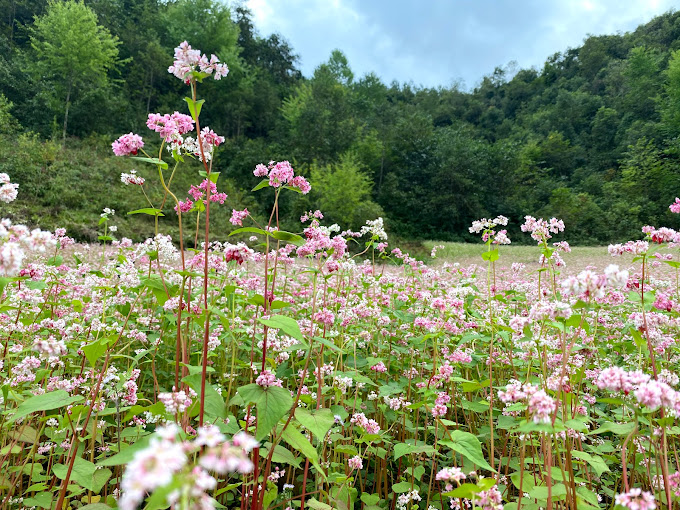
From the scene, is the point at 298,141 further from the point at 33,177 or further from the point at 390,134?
the point at 33,177

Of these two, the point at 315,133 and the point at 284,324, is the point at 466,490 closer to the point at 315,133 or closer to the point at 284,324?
the point at 284,324

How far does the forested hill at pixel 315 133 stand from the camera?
26172mm

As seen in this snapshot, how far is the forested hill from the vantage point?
26.2 meters

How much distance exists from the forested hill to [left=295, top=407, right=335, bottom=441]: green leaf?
1613 cm

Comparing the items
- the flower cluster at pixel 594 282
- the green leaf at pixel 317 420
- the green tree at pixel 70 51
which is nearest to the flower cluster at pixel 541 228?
the flower cluster at pixel 594 282

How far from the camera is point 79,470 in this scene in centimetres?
171

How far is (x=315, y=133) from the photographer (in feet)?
119

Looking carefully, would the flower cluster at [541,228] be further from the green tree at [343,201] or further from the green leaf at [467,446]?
the green tree at [343,201]

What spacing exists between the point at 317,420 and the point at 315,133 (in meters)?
37.0

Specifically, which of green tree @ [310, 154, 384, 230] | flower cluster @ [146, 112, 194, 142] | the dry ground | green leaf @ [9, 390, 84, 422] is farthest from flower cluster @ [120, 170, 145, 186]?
green tree @ [310, 154, 384, 230]

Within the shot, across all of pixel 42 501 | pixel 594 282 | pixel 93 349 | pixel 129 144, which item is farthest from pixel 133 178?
pixel 594 282

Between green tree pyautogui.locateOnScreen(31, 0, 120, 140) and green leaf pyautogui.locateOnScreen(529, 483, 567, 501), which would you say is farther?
green tree pyautogui.locateOnScreen(31, 0, 120, 140)

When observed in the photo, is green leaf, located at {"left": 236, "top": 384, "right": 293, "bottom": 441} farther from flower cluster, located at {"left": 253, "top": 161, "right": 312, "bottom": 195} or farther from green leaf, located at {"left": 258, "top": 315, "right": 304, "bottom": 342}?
flower cluster, located at {"left": 253, "top": 161, "right": 312, "bottom": 195}

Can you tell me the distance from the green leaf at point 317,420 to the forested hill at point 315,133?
16126mm
